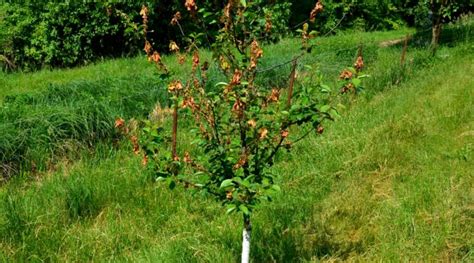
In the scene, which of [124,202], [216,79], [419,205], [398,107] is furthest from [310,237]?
[216,79]

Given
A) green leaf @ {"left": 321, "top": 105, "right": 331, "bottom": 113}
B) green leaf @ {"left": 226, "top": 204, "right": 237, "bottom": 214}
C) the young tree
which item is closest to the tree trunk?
the young tree

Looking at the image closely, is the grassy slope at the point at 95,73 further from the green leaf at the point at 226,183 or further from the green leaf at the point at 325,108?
the green leaf at the point at 226,183

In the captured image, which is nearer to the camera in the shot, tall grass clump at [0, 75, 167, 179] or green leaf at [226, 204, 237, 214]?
green leaf at [226, 204, 237, 214]

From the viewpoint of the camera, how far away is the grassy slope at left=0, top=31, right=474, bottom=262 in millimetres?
4445

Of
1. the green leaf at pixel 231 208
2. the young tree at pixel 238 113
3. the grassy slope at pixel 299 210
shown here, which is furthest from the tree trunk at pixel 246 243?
the grassy slope at pixel 299 210

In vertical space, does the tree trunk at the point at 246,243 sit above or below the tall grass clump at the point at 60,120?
above

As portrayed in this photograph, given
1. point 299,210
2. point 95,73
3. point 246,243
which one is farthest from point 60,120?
point 95,73

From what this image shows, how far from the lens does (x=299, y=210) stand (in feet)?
16.8

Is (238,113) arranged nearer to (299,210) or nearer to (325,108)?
(325,108)

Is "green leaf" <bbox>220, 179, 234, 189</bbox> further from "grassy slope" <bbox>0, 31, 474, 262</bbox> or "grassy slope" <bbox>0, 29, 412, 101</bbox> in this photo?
"grassy slope" <bbox>0, 29, 412, 101</bbox>

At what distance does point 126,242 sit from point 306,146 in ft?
9.04

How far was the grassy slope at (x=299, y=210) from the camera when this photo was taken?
4.45m

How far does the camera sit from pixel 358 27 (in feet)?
75.6

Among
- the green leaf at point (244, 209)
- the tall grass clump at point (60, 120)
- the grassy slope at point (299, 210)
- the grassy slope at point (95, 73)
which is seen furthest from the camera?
the grassy slope at point (95, 73)
